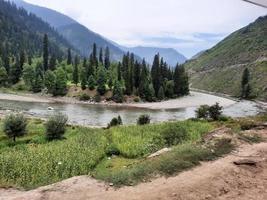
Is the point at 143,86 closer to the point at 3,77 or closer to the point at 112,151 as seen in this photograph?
the point at 3,77

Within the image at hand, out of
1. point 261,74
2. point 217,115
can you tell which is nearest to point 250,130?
point 217,115

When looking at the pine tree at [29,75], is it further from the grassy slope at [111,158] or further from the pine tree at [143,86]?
the grassy slope at [111,158]

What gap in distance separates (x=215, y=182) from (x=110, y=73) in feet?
417

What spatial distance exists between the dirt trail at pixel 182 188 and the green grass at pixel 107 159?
0.69 m

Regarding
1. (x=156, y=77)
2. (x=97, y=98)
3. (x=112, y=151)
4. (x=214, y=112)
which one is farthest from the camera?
(x=156, y=77)

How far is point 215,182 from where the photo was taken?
15828mm

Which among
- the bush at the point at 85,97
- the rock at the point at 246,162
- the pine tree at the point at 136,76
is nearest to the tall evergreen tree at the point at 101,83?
the bush at the point at 85,97

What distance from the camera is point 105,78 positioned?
13600 centimetres

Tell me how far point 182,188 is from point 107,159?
20.4 metres

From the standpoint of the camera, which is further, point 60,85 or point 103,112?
point 60,85

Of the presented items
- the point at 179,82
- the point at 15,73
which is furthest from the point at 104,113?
the point at 15,73

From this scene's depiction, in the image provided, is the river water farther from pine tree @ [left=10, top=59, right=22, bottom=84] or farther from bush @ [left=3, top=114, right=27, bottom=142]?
pine tree @ [left=10, top=59, right=22, bottom=84]

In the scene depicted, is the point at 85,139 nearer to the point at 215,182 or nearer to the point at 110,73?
the point at 215,182

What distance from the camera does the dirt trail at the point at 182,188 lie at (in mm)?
14570
